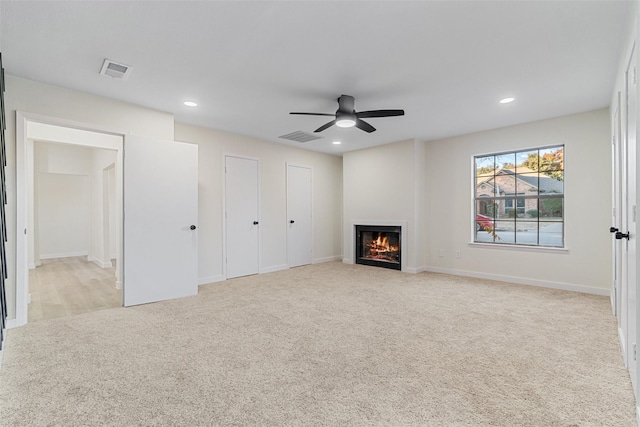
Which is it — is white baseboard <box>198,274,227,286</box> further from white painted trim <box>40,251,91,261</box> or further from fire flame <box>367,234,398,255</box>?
white painted trim <box>40,251,91,261</box>

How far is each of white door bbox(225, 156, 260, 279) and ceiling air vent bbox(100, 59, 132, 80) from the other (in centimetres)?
226

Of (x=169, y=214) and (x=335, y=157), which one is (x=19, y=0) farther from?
(x=335, y=157)

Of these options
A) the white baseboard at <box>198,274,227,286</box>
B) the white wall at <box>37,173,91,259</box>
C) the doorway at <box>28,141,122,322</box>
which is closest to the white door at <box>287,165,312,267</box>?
the white baseboard at <box>198,274,227,286</box>

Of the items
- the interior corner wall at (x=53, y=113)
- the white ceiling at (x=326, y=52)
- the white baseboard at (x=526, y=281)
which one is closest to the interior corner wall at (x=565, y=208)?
the white baseboard at (x=526, y=281)

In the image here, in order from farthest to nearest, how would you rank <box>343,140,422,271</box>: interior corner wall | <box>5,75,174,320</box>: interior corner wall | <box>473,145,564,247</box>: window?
<box>343,140,422,271</box>: interior corner wall
<box>473,145,564,247</box>: window
<box>5,75,174,320</box>: interior corner wall

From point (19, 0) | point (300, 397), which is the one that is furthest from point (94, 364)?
point (19, 0)

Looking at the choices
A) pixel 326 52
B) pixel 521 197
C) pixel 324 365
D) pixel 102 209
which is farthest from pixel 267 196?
pixel 521 197

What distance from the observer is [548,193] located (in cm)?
455

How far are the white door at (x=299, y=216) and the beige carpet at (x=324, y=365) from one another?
2.50 m

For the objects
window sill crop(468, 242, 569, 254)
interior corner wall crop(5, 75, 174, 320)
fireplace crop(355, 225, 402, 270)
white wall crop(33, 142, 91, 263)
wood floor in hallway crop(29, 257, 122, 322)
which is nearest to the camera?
interior corner wall crop(5, 75, 174, 320)

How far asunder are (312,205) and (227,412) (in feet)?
16.9

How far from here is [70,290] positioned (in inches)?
178

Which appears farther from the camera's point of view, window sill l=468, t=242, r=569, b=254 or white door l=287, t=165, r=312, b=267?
white door l=287, t=165, r=312, b=267

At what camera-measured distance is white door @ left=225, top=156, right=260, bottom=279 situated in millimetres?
5191
